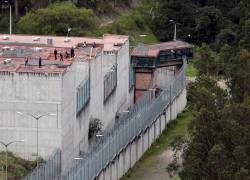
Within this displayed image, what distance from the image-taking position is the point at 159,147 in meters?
95.9

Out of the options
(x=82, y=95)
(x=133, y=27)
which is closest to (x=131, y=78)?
(x=82, y=95)

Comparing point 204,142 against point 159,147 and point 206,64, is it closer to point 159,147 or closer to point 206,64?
point 159,147

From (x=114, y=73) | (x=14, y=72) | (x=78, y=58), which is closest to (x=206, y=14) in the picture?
(x=114, y=73)

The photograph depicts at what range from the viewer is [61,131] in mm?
78625

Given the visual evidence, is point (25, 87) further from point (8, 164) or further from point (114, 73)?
point (114, 73)

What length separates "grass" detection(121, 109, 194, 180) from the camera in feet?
288

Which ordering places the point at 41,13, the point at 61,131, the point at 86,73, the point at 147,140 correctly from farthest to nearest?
the point at 41,13, the point at 147,140, the point at 86,73, the point at 61,131

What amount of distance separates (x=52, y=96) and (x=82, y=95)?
6373 millimetres

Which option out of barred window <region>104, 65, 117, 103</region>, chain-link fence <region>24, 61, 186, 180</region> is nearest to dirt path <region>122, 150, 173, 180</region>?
chain-link fence <region>24, 61, 186, 180</region>

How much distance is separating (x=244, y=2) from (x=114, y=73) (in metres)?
50.1

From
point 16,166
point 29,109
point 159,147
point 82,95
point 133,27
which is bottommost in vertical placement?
point 159,147

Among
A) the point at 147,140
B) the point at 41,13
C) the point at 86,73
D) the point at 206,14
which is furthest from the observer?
the point at 206,14

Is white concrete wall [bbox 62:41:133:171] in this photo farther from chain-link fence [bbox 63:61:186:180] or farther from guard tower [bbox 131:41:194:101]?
guard tower [bbox 131:41:194:101]

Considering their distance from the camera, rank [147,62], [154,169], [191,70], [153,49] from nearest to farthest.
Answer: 1. [154,169]
2. [147,62]
3. [153,49]
4. [191,70]
